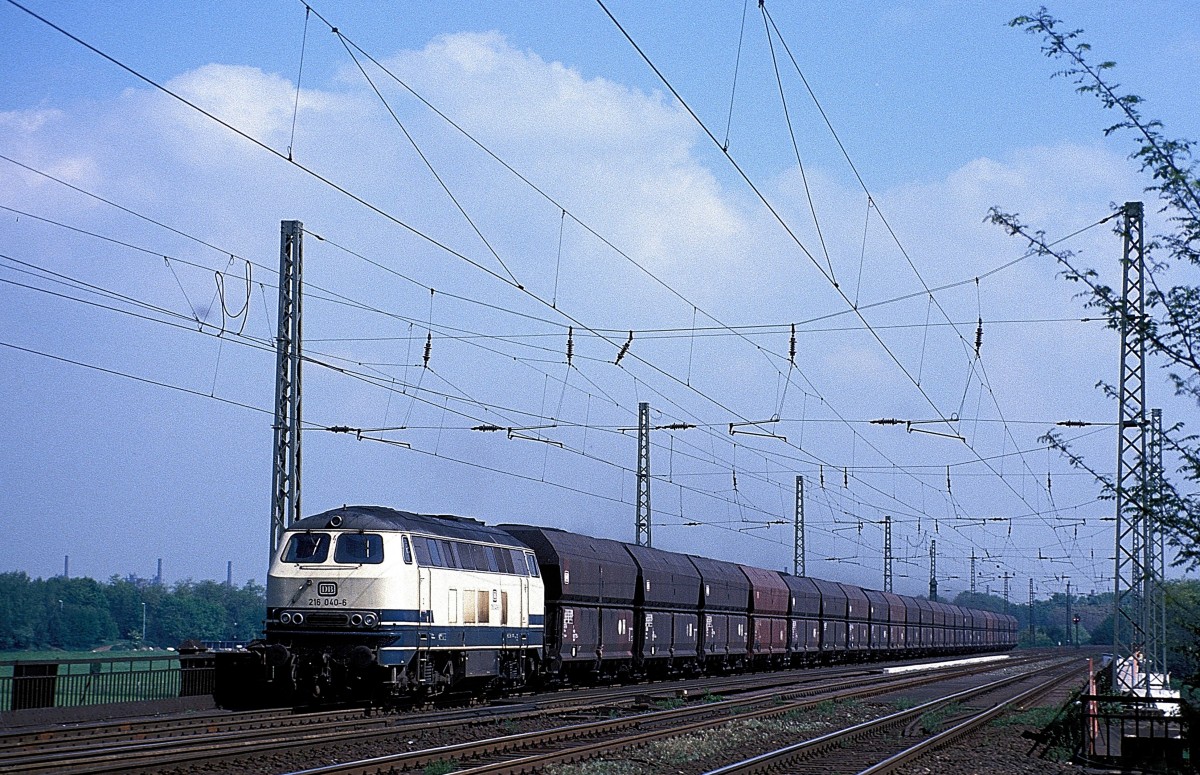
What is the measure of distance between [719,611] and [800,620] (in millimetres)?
12269

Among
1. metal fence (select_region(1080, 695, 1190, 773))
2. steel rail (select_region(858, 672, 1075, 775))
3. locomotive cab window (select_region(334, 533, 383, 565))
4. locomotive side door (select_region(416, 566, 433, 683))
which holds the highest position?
locomotive cab window (select_region(334, 533, 383, 565))

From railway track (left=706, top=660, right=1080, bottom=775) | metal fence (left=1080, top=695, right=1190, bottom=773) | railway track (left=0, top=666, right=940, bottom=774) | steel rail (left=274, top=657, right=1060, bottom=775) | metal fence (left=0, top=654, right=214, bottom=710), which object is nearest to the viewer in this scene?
railway track (left=0, top=666, right=940, bottom=774)

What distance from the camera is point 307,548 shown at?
2650 cm

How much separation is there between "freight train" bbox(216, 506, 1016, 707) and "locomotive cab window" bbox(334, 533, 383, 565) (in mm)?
24

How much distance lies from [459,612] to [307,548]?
366 cm

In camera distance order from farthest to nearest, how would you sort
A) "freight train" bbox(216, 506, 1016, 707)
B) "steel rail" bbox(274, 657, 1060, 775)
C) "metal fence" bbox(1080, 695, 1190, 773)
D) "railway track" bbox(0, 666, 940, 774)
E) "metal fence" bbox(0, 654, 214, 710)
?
"freight train" bbox(216, 506, 1016, 707)
"metal fence" bbox(0, 654, 214, 710)
"metal fence" bbox(1080, 695, 1190, 773)
"steel rail" bbox(274, 657, 1060, 775)
"railway track" bbox(0, 666, 940, 774)

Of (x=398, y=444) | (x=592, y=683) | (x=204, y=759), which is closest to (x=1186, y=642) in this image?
(x=204, y=759)

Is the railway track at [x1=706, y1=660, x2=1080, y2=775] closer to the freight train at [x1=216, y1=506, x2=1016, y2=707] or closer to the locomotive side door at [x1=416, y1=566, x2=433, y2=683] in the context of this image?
the locomotive side door at [x1=416, y1=566, x2=433, y2=683]

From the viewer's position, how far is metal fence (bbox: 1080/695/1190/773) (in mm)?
18797

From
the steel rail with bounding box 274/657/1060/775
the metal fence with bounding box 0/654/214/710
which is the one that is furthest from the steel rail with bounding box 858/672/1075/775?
the metal fence with bounding box 0/654/214/710

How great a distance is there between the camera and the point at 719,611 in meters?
48.3

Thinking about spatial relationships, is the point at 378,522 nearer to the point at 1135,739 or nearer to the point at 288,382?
the point at 288,382


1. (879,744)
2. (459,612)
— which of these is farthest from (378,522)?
(879,744)

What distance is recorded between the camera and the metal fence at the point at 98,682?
72.4 ft
